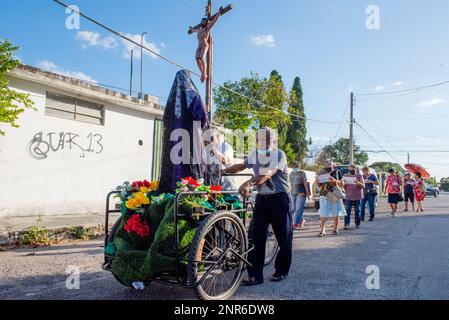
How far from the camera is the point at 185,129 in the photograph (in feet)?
12.8

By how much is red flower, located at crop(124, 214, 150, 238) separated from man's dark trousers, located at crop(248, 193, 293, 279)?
1304 millimetres

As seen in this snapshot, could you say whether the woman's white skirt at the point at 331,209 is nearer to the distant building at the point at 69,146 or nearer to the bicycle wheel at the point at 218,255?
the bicycle wheel at the point at 218,255

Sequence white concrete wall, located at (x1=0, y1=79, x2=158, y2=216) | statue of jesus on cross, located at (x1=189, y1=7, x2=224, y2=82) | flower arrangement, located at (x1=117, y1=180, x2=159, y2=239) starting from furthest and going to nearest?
white concrete wall, located at (x1=0, y1=79, x2=158, y2=216) → statue of jesus on cross, located at (x1=189, y1=7, x2=224, y2=82) → flower arrangement, located at (x1=117, y1=180, x2=159, y2=239)

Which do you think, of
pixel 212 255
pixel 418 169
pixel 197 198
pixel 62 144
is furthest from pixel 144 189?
pixel 418 169

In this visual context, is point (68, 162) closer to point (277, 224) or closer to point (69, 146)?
point (69, 146)

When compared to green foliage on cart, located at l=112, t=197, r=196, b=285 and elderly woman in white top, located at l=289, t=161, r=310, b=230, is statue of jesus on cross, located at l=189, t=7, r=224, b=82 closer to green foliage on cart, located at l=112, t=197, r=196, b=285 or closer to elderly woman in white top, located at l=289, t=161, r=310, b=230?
elderly woman in white top, located at l=289, t=161, r=310, b=230

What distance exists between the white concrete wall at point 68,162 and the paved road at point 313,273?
3.11 m

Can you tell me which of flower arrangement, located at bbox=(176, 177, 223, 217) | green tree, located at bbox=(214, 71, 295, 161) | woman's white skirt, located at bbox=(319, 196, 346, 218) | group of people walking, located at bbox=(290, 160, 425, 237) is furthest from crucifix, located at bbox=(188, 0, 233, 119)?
green tree, located at bbox=(214, 71, 295, 161)

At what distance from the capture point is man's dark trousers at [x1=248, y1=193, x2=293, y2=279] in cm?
411

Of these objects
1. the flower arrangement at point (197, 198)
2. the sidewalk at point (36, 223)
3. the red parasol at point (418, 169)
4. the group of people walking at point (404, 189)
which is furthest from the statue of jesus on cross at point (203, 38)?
the red parasol at point (418, 169)

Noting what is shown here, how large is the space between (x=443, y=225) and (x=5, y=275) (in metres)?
10.5

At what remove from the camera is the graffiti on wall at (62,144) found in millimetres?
9172
